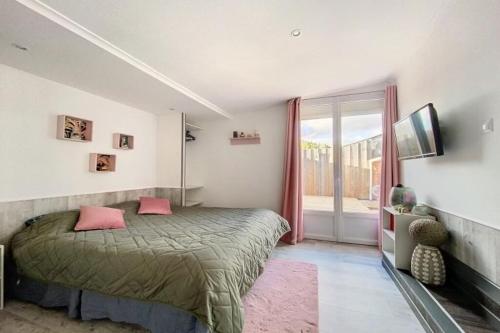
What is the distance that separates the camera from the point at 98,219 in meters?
2.34

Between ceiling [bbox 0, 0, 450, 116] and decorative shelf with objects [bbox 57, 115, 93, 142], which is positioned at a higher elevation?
ceiling [bbox 0, 0, 450, 116]

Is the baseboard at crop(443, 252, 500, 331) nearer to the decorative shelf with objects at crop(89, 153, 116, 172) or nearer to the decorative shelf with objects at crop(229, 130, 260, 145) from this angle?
the decorative shelf with objects at crop(229, 130, 260, 145)

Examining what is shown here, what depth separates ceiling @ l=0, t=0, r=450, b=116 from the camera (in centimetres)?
166

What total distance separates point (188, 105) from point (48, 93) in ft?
5.57

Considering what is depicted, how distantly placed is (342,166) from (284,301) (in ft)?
8.00

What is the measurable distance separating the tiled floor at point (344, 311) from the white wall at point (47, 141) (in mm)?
1153

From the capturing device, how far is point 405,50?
250cm

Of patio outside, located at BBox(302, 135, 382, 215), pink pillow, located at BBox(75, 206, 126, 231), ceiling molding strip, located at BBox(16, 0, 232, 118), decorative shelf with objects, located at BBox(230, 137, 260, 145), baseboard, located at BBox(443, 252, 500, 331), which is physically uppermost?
ceiling molding strip, located at BBox(16, 0, 232, 118)

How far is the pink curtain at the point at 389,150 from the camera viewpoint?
317 cm

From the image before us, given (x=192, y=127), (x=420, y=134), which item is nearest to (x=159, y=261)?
(x=420, y=134)

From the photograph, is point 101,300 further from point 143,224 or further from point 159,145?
point 159,145

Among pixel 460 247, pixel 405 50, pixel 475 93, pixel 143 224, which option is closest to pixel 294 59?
pixel 405 50

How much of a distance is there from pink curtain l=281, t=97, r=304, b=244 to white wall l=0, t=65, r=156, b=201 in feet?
8.79

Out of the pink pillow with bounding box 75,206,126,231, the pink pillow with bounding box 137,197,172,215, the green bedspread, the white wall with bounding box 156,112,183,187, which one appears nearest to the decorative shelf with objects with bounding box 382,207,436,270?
the green bedspread
